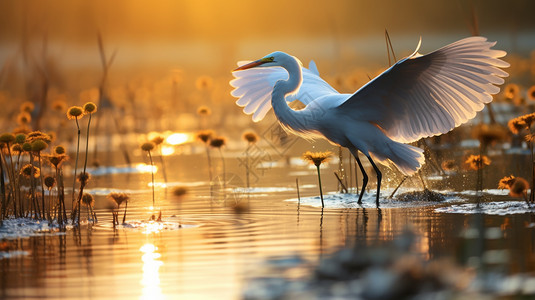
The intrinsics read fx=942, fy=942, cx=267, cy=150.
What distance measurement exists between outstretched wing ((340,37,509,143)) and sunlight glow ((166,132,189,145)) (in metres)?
7.26

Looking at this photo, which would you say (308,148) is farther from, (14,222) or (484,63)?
(14,222)

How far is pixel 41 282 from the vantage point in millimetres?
5348

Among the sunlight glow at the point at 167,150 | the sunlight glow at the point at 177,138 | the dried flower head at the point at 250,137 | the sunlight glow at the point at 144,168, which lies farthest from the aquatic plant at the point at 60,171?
the sunlight glow at the point at 177,138

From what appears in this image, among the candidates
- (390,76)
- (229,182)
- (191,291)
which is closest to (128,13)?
(229,182)

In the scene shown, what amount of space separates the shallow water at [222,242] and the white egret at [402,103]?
61 centimetres

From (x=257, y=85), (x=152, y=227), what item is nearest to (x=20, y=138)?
(x=152, y=227)

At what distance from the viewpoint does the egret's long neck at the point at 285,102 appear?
861 cm

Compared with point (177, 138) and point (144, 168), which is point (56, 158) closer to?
point (144, 168)

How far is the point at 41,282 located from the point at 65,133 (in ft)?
35.9

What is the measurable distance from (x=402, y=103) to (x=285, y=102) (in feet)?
3.49

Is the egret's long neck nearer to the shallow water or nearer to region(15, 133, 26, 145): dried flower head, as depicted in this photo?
the shallow water

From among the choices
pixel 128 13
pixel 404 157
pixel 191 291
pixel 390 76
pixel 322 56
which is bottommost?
pixel 191 291

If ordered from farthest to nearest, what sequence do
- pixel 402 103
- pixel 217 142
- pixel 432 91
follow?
pixel 217 142, pixel 402 103, pixel 432 91

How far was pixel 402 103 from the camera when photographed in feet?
27.7
